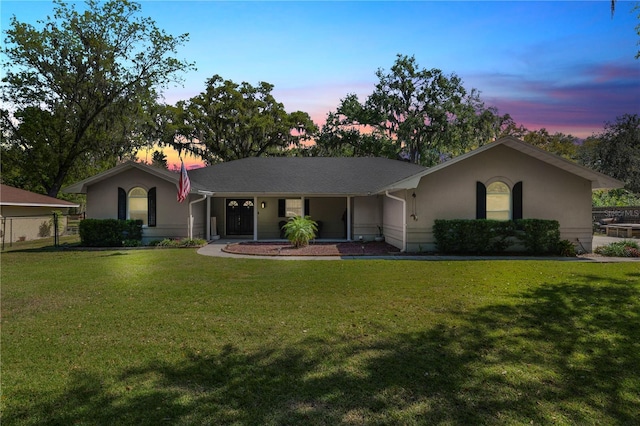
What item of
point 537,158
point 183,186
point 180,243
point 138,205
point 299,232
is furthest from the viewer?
point 138,205

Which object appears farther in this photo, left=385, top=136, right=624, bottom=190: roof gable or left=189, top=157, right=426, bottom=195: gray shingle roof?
left=189, top=157, right=426, bottom=195: gray shingle roof

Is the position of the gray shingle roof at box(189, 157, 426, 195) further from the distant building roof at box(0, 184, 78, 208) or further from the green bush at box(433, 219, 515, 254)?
the distant building roof at box(0, 184, 78, 208)

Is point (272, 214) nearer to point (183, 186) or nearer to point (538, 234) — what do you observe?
point (183, 186)

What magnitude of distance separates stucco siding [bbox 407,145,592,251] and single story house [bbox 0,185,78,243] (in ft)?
65.2

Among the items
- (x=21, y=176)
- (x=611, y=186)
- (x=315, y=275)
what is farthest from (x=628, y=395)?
(x=21, y=176)

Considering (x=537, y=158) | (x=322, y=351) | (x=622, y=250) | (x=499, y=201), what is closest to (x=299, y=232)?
(x=499, y=201)

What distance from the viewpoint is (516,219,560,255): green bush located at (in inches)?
538

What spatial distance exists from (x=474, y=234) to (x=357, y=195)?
22.2ft

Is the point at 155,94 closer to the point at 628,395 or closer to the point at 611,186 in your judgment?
the point at 611,186

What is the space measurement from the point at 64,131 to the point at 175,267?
25.5m

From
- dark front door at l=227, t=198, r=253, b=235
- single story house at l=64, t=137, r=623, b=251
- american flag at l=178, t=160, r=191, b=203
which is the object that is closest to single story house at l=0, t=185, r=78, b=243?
single story house at l=64, t=137, r=623, b=251

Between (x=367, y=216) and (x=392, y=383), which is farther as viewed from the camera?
(x=367, y=216)

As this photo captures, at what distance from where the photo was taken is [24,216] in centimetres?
2197

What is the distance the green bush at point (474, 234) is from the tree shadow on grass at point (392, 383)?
8.22 meters
